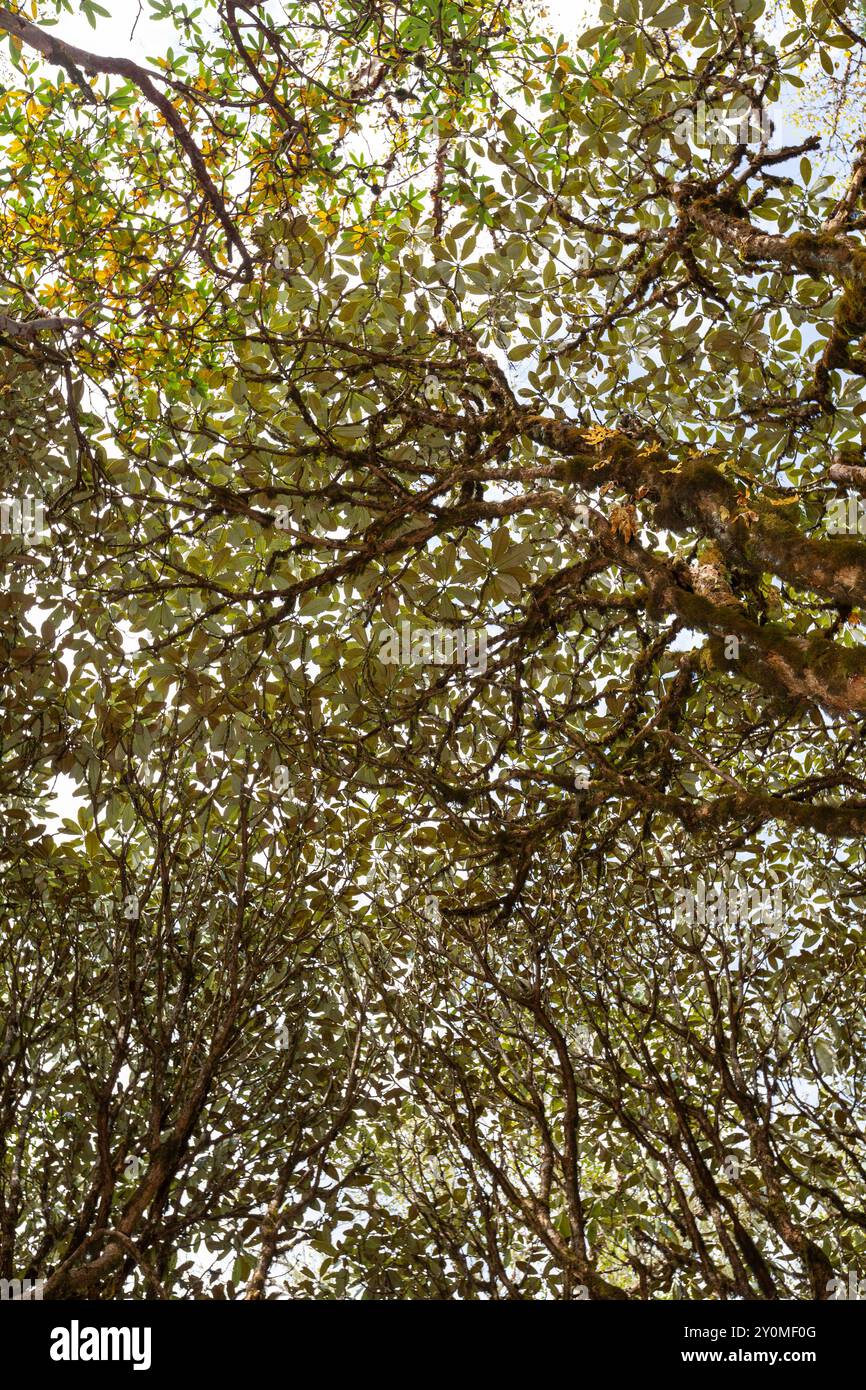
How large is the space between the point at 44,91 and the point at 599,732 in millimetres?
5414

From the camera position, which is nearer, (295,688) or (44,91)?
(44,91)

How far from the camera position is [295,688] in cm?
644

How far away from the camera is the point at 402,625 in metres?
6.38

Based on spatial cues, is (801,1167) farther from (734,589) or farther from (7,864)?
(7,864)

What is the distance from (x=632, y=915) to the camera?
6.14m

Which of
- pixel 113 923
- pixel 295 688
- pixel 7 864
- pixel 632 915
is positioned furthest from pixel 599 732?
pixel 7 864

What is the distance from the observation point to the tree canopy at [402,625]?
5.21 m

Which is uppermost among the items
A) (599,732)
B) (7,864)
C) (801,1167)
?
(599,732)

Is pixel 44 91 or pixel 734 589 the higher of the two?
pixel 44 91

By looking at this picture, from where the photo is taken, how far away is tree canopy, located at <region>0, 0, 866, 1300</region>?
17.1 feet
